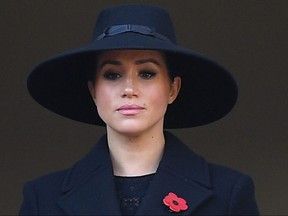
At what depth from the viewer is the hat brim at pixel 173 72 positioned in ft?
7.54

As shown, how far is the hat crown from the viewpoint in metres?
2.32

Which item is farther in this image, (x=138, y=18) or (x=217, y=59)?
(x=217, y=59)

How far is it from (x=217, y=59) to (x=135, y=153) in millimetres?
1298

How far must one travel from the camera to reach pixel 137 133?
2.29 meters

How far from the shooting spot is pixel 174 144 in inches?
94.4

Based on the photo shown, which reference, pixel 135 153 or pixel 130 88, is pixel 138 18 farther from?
pixel 135 153

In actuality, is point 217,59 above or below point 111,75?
above

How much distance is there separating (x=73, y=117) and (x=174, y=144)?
32 cm

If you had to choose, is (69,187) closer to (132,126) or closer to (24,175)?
(132,126)

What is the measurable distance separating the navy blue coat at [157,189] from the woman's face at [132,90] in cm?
11

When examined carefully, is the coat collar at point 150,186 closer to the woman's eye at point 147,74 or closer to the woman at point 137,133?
the woman at point 137,133

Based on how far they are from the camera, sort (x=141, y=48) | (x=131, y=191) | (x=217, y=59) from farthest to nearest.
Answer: (x=217, y=59) → (x=131, y=191) → (x=141, y=48)

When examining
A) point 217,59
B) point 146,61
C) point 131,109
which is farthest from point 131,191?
point 217,59

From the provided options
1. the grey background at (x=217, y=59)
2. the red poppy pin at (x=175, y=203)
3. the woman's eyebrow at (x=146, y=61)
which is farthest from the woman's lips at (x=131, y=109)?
the grey background at (x=217, y=59)
